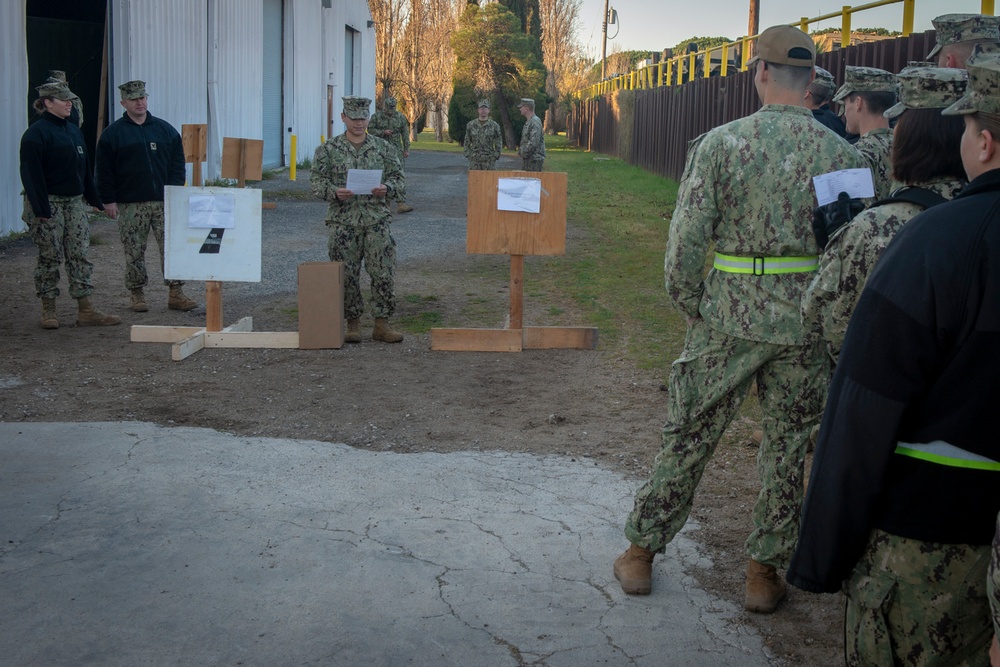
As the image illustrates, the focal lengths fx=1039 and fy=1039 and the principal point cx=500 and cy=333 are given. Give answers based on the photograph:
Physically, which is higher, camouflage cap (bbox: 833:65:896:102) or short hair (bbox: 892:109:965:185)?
camouflage cap (bbox: 833:65:896:102)

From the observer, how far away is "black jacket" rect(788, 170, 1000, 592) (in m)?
2.13

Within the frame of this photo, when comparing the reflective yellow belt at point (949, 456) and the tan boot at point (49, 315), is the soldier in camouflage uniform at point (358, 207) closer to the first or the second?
the tan boot at point (49, 315)

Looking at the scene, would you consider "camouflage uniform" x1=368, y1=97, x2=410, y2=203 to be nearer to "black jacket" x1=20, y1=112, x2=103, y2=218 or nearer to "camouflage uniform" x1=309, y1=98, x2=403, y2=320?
"black jacket" x1=20, y1=112, x2=103, y2=218

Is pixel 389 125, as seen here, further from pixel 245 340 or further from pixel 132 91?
pixel 245 340

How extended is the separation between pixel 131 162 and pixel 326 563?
6297 millimetres

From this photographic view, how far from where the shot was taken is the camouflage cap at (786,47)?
12.6 feet

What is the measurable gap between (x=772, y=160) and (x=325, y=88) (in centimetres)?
3331

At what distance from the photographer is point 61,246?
923 centimetres

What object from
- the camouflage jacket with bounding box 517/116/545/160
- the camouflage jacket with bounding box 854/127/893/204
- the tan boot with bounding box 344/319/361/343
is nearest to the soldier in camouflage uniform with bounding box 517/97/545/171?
the camouflage jacket with bounding box 517/116/545/160

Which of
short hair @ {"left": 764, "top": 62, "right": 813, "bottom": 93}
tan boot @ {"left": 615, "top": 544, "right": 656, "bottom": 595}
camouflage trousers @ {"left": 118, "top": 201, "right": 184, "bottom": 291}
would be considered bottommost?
tan boot @ {"left": 615, "top": 544, "right": 656, "bottom": 595}

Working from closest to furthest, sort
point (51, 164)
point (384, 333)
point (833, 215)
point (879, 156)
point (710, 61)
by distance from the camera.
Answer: point (833, 215)
point (879, 156)
point (384, 333)
point (51, 164)
point (710, 61)

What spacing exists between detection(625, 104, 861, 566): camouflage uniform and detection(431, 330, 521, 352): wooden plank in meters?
4.61

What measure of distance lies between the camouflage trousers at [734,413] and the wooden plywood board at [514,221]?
4.63 metres

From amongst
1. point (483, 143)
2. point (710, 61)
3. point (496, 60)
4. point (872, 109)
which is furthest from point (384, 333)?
point (496, 60)
